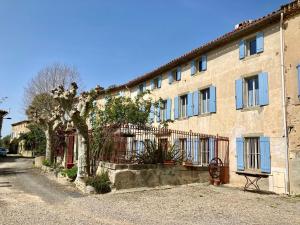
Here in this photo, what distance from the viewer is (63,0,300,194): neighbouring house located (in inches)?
470

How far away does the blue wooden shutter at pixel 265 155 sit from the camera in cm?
1235

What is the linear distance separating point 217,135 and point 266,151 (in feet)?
8.78

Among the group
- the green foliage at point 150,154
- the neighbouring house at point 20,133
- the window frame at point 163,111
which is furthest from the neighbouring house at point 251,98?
the neighbouring house at point 20,133

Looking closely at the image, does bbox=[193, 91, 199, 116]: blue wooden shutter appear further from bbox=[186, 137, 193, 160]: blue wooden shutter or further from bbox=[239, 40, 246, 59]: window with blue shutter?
bbox=[239, 40, 246, 59]: window with blue shutter

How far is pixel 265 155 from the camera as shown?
41.0 ft

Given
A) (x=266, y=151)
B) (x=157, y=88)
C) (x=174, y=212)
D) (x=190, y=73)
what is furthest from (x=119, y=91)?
(x=174, y=212)

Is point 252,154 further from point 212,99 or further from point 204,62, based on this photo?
point 204,62

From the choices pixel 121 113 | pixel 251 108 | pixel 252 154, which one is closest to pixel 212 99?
pixel 251 108

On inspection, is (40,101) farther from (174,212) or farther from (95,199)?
(174,212)

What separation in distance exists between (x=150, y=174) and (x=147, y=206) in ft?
9.86

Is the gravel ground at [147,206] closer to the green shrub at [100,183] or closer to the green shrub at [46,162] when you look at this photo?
the green shrub at [100,183]

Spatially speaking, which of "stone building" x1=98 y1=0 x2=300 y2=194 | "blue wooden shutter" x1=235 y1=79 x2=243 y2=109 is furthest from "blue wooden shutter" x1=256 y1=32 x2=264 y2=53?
"blue wooden shutter" x1=235 y1=79 x2=243 y2=109

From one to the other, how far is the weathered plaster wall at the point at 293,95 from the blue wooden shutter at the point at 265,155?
2.79 feet

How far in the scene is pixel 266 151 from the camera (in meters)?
12.5
